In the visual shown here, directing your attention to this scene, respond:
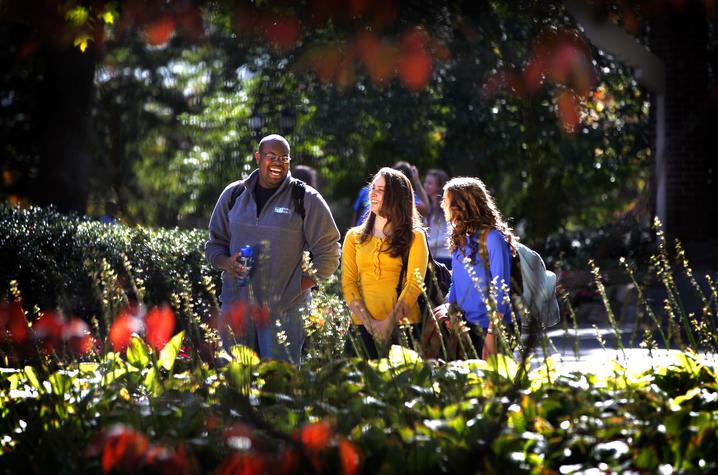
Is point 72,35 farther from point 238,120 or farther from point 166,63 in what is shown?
point 166,63

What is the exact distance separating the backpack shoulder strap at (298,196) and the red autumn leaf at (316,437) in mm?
3357

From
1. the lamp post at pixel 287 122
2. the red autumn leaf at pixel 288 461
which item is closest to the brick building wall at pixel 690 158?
the lamp post at pixel 287 122

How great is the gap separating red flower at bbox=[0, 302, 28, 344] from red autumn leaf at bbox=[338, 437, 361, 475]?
7.38ft

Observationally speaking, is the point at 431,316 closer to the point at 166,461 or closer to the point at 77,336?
the point at 77,336

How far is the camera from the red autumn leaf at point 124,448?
346 cm

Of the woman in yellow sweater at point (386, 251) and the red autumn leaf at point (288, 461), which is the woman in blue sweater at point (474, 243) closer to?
the woman in yellow sweater at point (386, 251)

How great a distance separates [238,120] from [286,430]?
68.3 ft

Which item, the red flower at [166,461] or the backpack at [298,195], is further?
the backpack at [298,195]

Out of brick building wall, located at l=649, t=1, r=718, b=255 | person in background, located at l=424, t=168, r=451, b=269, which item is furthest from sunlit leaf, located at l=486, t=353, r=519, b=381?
brick building wall, located at l=649, t=1, r=718, b=255

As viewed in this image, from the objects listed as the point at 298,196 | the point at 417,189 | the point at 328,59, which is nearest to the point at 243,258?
the point at 298,196

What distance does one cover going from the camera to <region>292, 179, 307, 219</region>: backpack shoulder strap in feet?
22.4

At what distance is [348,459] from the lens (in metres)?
3.49

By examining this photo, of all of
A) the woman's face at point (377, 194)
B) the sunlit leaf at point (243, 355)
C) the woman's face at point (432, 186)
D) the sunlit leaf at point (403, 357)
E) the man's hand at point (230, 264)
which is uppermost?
the woman's face at point (432, 186)

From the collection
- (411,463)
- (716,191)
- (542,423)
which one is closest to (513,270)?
(542,423)
